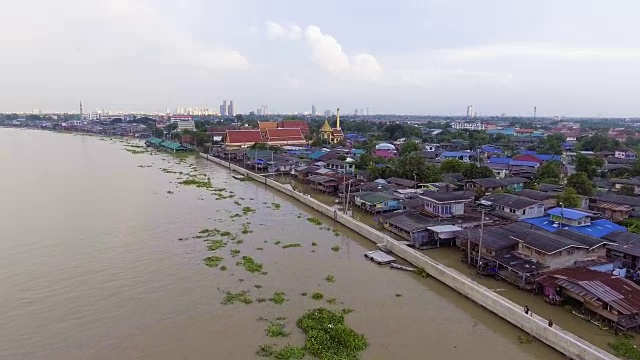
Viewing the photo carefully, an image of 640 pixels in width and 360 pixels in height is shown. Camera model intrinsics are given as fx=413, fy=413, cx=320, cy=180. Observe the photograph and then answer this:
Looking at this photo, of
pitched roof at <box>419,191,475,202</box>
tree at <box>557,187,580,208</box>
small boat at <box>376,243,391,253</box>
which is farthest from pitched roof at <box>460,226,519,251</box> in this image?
tree at <box>557,187,580,208</box>

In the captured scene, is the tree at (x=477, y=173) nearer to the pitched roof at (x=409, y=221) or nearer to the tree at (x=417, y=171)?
the tree at (x=417, y=171)

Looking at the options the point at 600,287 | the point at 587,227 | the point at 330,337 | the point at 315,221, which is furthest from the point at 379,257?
the point at 587,227

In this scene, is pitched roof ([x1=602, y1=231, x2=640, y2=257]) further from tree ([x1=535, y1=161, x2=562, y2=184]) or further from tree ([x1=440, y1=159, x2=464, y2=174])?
tree ([x1=440, y1=159, x2=464, y2=174])

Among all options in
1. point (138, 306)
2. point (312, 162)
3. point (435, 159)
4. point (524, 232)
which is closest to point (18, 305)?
point (138, 306)

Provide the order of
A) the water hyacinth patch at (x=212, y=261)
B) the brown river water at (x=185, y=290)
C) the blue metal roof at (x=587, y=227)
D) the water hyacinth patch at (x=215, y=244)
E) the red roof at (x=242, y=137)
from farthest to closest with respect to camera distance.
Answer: the red roof at (x=242, y=137)
the water hyacinth patch at (x=215, y=244)
the blue metal roof at (x=587, y=227)
the water hyacinth patch at (x=212, y=261)
the brown river water at (x=185, y=290)

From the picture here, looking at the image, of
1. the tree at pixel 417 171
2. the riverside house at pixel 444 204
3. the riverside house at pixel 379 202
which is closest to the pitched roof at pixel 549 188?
the tree at pixel 417 171

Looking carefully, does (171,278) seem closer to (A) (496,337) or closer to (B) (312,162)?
(A) (496,337)
